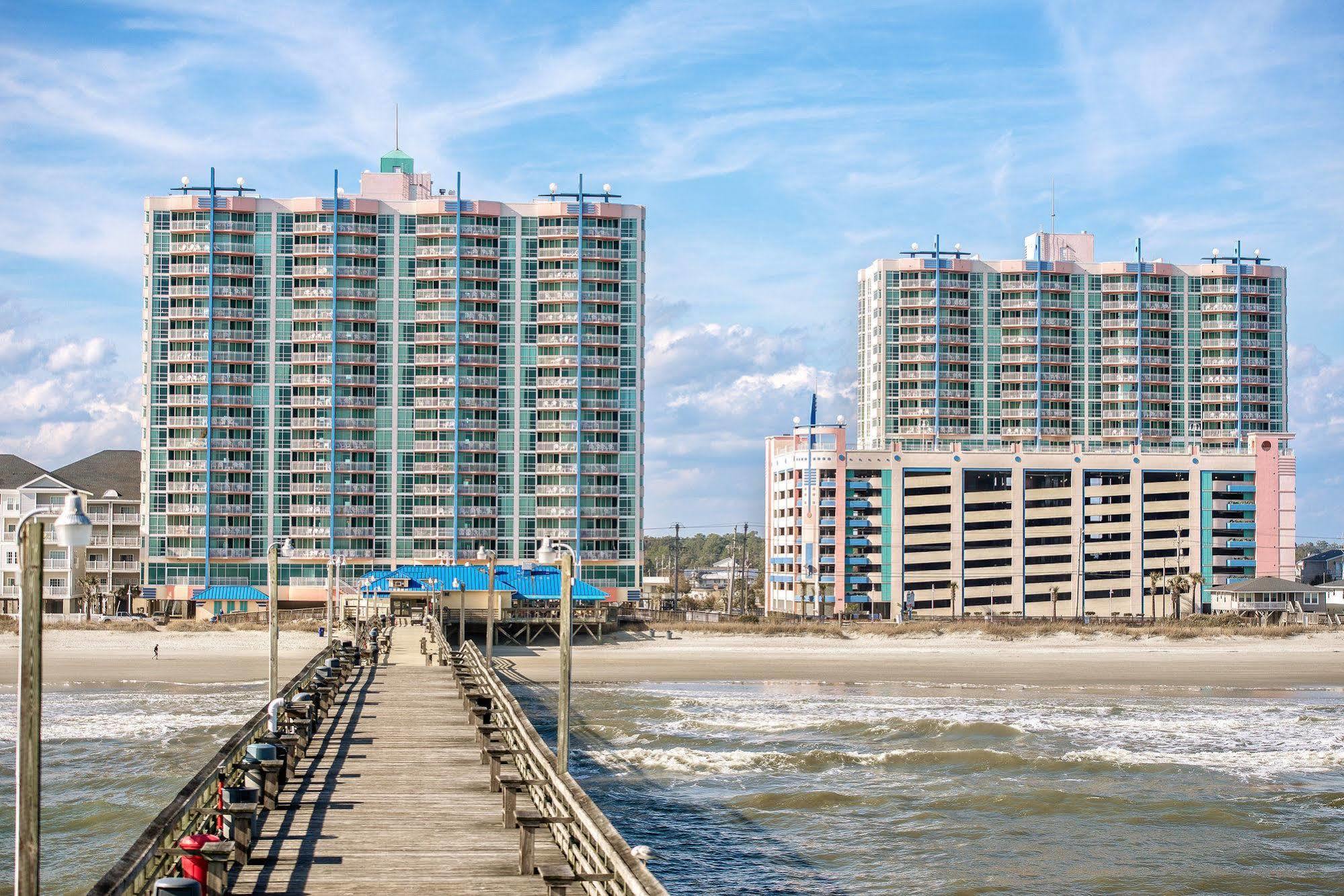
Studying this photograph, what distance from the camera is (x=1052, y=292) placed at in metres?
142

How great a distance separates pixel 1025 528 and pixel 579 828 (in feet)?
368

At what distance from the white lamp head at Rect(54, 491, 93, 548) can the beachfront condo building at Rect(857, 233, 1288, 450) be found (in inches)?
5356

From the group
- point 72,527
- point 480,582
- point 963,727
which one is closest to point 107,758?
point 963,727

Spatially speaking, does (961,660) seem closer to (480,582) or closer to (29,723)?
(480,582)

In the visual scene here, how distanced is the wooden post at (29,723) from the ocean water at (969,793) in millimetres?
16067

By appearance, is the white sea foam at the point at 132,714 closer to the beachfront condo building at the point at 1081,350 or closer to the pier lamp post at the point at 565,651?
the pier lamp post at the point at 565,651

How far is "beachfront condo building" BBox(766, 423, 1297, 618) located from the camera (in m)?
123

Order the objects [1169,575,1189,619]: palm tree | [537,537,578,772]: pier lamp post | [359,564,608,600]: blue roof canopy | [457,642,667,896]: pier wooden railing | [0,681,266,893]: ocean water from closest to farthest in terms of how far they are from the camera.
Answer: [457,642,667,896]: pier wooden railing < [537,537,578,772]: pier lamp post < [0,681,266,893]: ocean water < [359,564,608,600]: blue roof canopy < [1169,575,1189,619]: palm tree

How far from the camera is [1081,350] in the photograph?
144 m

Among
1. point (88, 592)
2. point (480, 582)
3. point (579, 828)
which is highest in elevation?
point (579, 828)

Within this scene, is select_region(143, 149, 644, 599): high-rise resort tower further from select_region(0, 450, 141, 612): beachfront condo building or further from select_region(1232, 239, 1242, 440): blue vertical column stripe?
select_region(1232, 239, 1242, 440): blue vertical column stripe

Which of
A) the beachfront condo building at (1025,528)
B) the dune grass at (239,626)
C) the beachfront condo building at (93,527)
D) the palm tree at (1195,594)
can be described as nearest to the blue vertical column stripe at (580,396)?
the beachfront condo building at (1025,528)

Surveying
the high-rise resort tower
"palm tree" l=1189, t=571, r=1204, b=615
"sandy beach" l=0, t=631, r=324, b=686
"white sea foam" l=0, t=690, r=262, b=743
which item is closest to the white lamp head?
"white sea foam" l=0, t=690, r=262, b=743

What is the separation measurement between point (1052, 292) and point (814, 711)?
98.7m
